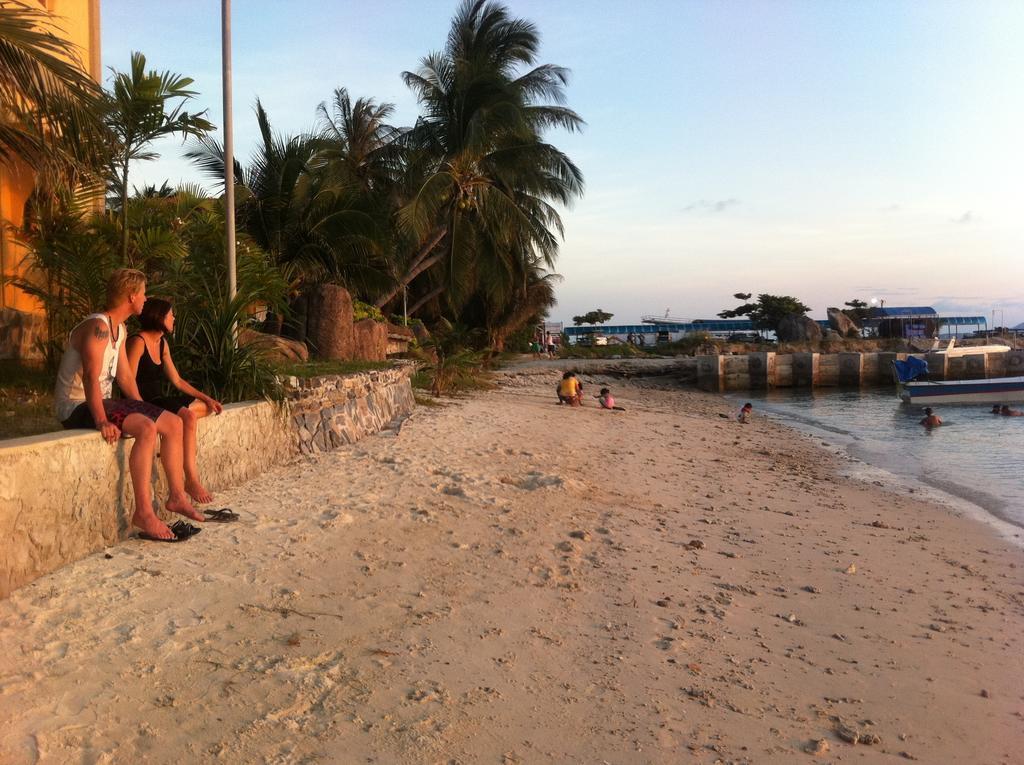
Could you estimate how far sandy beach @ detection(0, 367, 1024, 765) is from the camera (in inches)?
111

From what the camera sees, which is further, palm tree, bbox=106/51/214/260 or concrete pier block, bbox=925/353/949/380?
concrete pier block, bbox=925/353/949/380

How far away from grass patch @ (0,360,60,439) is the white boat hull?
2448cm

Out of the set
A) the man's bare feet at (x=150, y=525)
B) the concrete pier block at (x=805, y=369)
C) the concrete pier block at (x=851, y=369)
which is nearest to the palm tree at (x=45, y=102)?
the man's bare feet at (x=150, y=525)

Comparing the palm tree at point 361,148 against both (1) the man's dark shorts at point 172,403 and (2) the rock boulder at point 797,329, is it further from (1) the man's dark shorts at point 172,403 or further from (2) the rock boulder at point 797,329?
(2) the rock boulder at point 797,329

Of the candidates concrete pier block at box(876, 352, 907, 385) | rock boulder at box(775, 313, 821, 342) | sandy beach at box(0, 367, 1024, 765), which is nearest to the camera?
sandy beach at box(0, 367, 1024, 765)

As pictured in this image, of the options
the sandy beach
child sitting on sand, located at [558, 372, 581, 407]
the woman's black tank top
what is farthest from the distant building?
child sitting on sand, located at [558, 372, 581, 407]

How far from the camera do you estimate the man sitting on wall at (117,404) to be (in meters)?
4.38

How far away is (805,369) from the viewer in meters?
36.2

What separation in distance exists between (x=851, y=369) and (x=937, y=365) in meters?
3.96

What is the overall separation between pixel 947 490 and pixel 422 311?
2595 cm

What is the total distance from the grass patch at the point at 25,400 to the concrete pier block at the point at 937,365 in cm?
3686

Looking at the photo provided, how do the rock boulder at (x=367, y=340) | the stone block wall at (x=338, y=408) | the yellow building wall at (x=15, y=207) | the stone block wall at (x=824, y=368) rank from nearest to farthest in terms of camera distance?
1. the stone block wall at (x=338, y=408)
2. the yellow building wall at (x=15, y=207)
3. the rock boulder at (x=367, y=340)
4. the stone block wall at (x=824, y=368)

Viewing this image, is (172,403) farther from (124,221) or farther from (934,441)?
(934,441)

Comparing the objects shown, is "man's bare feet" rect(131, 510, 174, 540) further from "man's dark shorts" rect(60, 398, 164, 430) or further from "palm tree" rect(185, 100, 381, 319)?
"palm tree" rect(185, 100, 381, 319)
